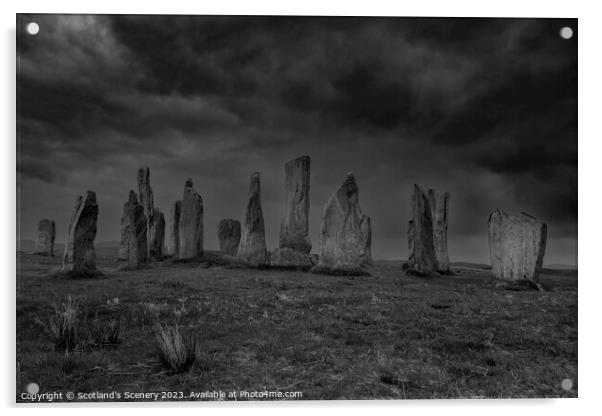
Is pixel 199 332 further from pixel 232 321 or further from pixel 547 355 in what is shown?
pixel 547 355

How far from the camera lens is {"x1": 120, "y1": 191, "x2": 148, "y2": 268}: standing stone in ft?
73.7

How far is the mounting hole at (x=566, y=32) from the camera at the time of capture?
9.04m

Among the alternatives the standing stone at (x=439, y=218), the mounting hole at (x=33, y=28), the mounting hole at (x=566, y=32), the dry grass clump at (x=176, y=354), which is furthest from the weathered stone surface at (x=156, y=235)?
the mounting hole at (x=566, y=32)

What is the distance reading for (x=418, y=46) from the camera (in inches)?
368

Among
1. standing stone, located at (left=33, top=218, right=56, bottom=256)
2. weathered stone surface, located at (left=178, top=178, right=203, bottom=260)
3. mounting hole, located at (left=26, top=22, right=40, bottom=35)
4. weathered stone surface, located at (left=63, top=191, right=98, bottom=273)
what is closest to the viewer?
mounting hole, located at (left=26, top=22, right=40, bottom=35)

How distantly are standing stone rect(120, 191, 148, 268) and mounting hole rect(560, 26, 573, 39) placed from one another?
20.0 meters

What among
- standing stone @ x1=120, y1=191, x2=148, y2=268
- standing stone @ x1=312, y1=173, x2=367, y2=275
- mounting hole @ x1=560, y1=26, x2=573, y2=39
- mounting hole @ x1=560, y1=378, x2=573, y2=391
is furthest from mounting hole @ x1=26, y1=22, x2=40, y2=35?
standing stone @ x1=120, y1=191, x2=148, y2=268

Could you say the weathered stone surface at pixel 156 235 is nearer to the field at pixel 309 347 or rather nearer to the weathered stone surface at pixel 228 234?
the weathered stone surface at pixel 228 234

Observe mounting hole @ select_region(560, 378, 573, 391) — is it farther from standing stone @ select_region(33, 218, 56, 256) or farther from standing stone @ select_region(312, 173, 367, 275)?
standing stone @ select_region(312, 173, 367, 275)

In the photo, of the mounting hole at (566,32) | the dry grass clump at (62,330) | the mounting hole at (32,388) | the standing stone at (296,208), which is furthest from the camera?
the standing stone at (296,208)

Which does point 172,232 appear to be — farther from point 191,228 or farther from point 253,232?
point 253,232

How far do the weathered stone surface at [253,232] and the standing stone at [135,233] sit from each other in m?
5.30

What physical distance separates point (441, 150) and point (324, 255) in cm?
1016

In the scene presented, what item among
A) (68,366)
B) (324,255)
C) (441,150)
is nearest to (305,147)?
(441,150)
